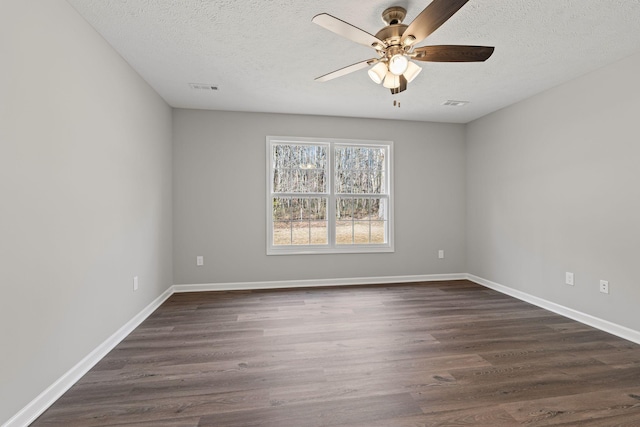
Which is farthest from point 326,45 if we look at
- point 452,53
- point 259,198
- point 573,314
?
point 573,314

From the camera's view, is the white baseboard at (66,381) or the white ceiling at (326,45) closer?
the white baseboard at (66,381)

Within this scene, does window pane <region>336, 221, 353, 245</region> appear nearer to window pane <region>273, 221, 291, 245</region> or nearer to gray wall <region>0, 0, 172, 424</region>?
window pane <region>273, 221, 291, 245</region>

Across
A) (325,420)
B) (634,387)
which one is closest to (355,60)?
(325,420)

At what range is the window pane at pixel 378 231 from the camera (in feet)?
15.3

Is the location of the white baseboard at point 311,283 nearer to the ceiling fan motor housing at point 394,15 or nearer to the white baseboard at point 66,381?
the white baseboard at point 66,381

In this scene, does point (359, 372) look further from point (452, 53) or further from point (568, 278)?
point (568, 278)

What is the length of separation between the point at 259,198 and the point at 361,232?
1.59m

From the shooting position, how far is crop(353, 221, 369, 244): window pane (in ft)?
15.1

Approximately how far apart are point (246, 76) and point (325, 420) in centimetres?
296

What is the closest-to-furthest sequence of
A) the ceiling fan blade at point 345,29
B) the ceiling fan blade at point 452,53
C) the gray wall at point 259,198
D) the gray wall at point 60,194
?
the gray wall at point 60,194
the ceiling fan blade at point 345,29
the ceiling fan blade at point 452,53
the gray wall at point 259,198

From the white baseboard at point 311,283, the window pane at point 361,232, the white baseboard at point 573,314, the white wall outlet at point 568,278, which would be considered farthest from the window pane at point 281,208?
the white wall outlet at point 568,278

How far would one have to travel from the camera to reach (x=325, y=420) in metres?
1.63

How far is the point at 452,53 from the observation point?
6.55 ft

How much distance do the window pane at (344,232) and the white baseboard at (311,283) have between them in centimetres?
55
